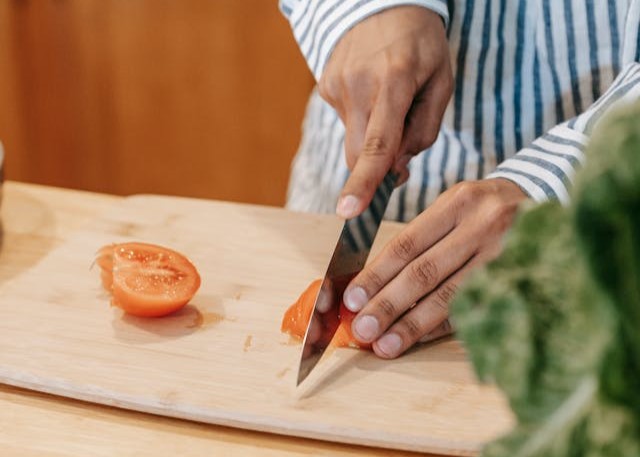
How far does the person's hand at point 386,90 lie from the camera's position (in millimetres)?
1043

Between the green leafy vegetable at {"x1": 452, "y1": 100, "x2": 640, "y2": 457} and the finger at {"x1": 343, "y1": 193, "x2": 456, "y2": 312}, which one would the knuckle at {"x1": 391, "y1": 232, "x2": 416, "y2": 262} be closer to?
the finger at {"x1": 343, "y1": 193, "x2": 456, "y2": 312}

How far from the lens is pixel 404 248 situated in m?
1.00

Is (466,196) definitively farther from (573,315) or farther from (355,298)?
(573,315)

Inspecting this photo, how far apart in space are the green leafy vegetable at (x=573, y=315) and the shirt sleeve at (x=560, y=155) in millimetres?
689

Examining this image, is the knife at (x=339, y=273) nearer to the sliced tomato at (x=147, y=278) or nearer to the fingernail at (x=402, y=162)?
the fingernail at (x=402, y=162)

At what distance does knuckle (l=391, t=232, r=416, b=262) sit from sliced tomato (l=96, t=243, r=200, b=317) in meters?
0.25

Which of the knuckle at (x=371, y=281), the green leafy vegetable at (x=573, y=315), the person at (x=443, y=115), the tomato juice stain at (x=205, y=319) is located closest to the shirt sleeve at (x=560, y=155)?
the person at (x=443, y=115)

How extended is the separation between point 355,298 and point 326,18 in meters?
0.48

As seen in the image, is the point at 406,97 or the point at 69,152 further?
the point at 69,152

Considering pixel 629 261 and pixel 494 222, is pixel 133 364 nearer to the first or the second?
pixel 494 222

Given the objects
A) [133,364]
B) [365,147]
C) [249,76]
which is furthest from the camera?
[249,76]

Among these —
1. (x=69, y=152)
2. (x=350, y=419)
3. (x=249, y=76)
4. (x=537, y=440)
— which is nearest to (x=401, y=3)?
(x=350, y=419)

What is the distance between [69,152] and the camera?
301cm

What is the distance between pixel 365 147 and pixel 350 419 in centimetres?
36
